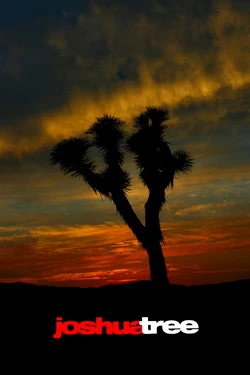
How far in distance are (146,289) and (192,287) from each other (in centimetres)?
189

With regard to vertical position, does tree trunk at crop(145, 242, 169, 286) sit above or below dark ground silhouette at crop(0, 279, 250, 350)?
above

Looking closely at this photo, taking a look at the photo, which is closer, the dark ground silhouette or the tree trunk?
the dark ground silhouette

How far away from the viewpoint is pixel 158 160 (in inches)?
722

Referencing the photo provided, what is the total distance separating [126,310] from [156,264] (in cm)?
440

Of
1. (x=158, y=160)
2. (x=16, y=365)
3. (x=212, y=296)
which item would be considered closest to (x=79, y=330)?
(x=16, y=365)

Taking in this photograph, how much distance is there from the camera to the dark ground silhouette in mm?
11406

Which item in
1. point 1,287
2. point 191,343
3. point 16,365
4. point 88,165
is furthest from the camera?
point 88,165

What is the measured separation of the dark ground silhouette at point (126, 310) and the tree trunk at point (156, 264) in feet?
1.26

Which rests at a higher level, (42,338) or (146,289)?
(146,289)

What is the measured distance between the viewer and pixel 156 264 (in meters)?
17.9

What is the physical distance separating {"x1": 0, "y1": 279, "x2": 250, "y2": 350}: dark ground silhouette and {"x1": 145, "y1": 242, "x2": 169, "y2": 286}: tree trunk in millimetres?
383

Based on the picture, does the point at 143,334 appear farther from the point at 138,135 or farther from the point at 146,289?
the point at 138,135

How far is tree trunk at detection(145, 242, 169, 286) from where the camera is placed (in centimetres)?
1783

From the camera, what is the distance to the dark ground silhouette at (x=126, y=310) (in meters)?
11.4
